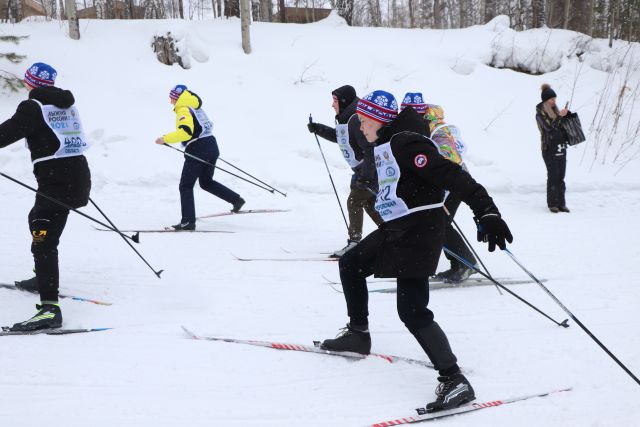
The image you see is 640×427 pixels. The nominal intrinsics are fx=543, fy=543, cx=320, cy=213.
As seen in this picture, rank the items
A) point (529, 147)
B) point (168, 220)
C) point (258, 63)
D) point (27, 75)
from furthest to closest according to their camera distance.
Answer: point (258, 63)
point (529, 147)
point (168, 220)
point (27, 75)

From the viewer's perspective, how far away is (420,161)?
259cm

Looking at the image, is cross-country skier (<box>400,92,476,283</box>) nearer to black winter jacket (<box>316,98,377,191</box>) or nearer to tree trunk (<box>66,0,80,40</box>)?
black winter jacket (<box>316,98,377,191</box>)

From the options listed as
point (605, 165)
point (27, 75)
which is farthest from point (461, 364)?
point (605, 165)

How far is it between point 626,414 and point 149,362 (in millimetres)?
2597

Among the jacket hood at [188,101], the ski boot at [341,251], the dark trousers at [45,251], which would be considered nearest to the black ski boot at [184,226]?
the jacket hood at [188,101]

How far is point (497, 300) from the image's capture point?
14.4ft

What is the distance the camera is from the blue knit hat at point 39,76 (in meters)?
3.76

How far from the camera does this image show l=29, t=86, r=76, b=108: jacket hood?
366cm

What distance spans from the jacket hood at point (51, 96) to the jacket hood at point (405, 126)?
229 cm

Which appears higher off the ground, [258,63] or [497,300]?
[258,63]

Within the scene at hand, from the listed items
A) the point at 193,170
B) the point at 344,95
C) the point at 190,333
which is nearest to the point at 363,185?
the point at 344,95

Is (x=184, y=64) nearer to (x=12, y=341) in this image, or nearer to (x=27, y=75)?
(x=27, y=75)

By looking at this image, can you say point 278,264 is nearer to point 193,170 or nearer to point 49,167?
point 193,170

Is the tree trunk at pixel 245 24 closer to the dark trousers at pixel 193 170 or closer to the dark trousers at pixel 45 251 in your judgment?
the dark trousers at pixel 193 170
